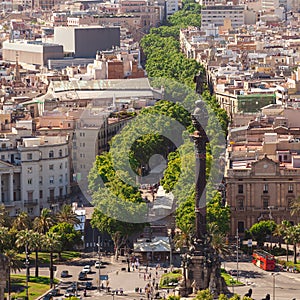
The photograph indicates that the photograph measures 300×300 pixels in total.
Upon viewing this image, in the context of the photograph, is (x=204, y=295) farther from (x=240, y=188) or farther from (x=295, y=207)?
(x=240, y=188)

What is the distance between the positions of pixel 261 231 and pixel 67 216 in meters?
11.9

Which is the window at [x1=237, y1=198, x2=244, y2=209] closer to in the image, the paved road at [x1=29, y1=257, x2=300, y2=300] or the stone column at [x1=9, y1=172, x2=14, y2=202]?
the paved road at [x1=29, y1=257, x2=300, y2=300]

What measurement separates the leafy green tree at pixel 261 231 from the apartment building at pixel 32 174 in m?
15.5

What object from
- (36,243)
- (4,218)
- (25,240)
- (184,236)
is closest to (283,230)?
(184,236)

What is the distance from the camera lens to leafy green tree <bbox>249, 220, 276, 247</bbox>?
308 feet

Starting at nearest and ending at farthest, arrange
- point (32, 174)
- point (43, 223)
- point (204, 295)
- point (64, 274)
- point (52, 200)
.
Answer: point (204, 295) < point (64, 274) < point (43, 223) < point (32, 174) < point (52, 200)

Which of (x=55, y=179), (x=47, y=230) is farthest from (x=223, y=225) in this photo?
(x=55, y=179)

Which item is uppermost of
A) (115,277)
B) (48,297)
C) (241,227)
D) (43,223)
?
(43,223)

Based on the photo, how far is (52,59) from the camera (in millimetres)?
192125

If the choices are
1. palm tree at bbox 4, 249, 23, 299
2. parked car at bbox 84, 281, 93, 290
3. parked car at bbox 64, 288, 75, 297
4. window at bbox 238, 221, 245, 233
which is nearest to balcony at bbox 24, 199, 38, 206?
window at bbox 238, 221, 245, 233

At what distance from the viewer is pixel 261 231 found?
94.1 meters

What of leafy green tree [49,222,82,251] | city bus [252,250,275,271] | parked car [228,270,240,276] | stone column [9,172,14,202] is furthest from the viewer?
stone column [9,172,14,202]

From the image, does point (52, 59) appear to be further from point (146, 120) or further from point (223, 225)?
point (223, 225)

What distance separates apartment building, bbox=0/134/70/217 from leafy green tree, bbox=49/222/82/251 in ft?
31.4
